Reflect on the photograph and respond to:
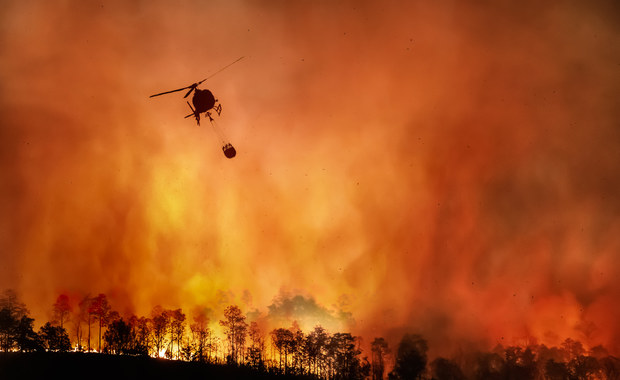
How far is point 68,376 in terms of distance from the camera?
231 feet

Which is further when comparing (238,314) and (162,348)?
(238,314)

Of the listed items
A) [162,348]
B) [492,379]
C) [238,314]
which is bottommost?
[492,379]

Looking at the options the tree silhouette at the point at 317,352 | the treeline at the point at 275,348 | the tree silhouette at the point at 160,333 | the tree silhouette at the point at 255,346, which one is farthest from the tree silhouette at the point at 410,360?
the tree silhouette at the point at 160,333

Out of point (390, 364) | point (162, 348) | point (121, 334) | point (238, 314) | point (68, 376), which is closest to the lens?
point (68, 376)

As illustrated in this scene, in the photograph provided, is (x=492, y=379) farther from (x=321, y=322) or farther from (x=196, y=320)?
(x=196, y=320)

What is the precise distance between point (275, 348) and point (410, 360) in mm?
39745

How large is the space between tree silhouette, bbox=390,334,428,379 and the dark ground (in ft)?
215

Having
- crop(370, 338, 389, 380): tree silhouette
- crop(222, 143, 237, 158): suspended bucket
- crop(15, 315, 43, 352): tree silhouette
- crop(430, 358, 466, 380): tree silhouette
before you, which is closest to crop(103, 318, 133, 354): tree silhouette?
Result: crop(15, 315, 43, 352): tree silhouette

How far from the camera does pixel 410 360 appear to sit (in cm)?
14688

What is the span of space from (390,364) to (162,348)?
67900 millimetres

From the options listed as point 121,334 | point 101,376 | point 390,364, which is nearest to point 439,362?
point 390,364

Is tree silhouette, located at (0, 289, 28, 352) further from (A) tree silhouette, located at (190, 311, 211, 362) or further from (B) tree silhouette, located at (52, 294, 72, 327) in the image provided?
(A) tree silhouette, located at (190, 311, 211, 362)

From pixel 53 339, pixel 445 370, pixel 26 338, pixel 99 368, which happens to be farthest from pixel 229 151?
pixel 445 370

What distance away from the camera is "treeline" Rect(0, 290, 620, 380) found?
11794cm
